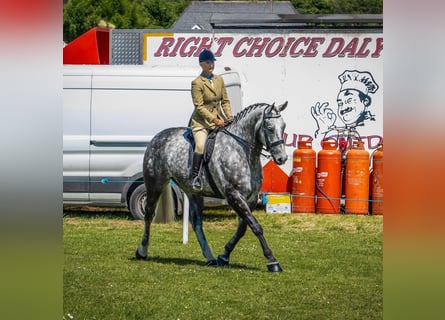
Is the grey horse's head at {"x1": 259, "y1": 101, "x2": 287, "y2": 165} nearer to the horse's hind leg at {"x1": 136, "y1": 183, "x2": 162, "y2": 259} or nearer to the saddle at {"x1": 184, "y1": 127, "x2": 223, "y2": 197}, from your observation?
the saddle at {"x1": 184, "y1": 127, "x2": 223, "y2": 197}

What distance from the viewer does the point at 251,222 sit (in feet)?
30.2

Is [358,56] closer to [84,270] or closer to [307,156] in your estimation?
[307,156]

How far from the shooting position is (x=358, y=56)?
1588cm

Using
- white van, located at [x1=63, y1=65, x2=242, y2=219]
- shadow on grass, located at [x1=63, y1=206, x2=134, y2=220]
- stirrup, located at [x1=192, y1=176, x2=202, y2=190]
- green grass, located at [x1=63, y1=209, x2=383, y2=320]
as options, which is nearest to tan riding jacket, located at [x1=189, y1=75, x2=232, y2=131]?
stirrup, located at [x1=192, y1=176, x2=202, y2=190]

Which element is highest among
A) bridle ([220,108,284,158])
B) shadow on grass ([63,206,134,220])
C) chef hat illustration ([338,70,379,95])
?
chef hat illustration ([338,70,379,95])

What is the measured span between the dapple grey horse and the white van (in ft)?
13.5

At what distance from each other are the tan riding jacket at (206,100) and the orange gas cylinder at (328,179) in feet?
19.4

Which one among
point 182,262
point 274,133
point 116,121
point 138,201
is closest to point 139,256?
point 182,262

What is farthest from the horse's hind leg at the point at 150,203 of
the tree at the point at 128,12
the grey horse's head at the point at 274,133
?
the tree at the point at 128,12

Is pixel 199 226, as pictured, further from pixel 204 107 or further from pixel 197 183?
pixel 204 107

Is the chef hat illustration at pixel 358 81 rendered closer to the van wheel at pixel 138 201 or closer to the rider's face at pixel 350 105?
the rider's face at pixel 350 105

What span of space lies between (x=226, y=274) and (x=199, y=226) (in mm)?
1173

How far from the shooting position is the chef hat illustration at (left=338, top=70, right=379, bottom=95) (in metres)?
15.8

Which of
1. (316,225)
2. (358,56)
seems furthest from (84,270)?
(358,56)
